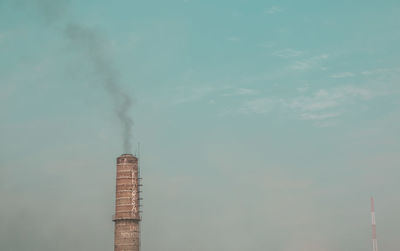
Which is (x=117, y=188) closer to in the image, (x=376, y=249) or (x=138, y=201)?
(x=138, y=201)

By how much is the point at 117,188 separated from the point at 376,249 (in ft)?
101

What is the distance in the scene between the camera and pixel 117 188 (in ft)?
254

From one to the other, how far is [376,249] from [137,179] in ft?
95.1

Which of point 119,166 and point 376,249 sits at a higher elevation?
point 119,166

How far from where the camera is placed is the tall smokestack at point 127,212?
76.8 m

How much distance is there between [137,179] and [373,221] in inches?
1098

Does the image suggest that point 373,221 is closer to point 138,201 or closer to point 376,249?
point 376,249

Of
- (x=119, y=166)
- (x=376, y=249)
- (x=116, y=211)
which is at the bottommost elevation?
(x=376, y=249)

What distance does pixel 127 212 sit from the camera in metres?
76.8

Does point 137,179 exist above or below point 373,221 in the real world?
above

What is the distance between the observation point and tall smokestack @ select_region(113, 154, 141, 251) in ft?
→ 252

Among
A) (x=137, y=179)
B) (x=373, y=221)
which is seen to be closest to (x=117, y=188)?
(x=137, y=179)

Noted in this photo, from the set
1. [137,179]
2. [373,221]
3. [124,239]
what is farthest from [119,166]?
[373,221]

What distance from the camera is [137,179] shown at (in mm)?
78188
